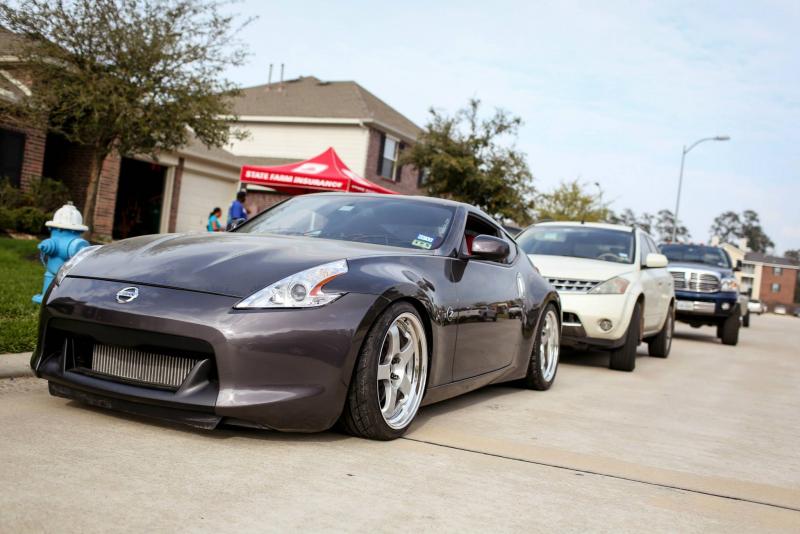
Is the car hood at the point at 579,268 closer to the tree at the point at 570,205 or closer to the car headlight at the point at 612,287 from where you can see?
the car headlight at the point at 612,287

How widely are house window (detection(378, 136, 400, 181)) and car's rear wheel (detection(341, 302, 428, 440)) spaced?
94.6 feet

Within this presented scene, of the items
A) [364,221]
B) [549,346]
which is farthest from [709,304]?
[364,221]

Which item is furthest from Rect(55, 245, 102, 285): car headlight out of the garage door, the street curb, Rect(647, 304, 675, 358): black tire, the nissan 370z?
the garage door

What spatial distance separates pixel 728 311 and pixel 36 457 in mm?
13939

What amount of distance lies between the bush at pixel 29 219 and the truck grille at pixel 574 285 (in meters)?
11.8

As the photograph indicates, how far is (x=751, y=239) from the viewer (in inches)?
5640

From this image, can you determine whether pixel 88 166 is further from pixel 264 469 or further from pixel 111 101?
pixel 264 469

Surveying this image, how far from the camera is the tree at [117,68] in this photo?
544 inches

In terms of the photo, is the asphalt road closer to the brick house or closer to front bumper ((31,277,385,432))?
front bumper ((31,277,385,432))

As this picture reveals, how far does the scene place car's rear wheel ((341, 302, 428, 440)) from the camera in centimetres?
408

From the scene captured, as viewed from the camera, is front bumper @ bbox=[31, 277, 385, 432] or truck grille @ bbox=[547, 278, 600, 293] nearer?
front bumper @ bbox=[31, 277, 385, 432]

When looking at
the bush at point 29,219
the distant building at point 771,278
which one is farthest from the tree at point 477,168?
the distant building at point 771,278

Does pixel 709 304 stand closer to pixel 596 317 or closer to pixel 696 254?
pixel 696 254

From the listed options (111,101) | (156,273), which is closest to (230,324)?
(156,273)
